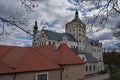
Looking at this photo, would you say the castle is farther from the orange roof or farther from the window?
the window

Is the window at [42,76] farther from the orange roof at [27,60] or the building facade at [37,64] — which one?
the orange roof at [27,60]

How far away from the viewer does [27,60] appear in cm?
1877

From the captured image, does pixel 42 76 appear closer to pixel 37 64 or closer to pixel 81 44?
pixel 37 64

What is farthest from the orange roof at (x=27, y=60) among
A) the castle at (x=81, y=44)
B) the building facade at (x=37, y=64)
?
the castle at (x=81, y=44)

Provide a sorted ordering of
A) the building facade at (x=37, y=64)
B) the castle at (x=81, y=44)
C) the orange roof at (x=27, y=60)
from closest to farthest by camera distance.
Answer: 1. the building facade at (x=37, y=64)
2. the orange roof at (x=27, y=60)
3. the castle at (x=81, y=44)

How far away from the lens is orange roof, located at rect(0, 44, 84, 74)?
662 inches

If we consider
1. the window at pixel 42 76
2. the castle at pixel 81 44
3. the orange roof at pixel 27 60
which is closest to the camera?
the orange roof at pixel 27 60

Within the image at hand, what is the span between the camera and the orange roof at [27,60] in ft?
55.2

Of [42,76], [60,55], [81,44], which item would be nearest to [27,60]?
[42,76]

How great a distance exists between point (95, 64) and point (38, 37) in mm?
A: 38902

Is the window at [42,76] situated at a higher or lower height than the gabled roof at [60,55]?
lower

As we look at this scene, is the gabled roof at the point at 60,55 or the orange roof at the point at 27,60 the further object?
the gabled roof at the point at 60,55

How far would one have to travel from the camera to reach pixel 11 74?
1605 cm

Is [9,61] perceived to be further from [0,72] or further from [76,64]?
[76,64]
